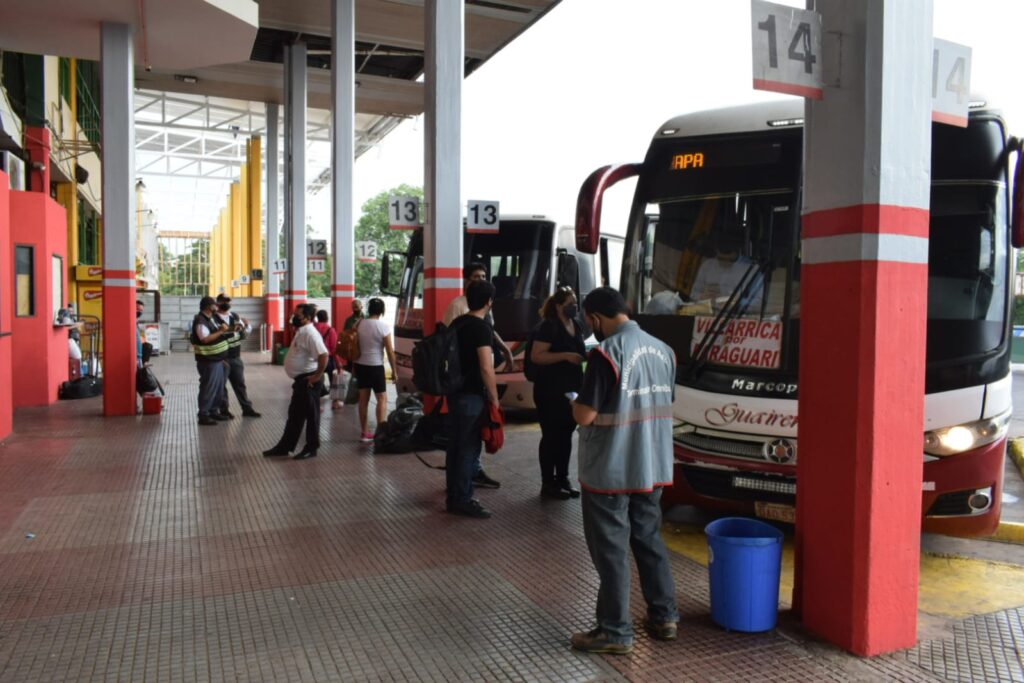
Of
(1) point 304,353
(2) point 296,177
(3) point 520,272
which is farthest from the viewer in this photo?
(2) point 296,177

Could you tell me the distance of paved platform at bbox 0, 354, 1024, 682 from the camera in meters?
3.81

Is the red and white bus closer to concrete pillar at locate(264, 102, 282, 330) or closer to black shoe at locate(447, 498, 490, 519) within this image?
black shoe at locate(447, 498, 490, 519)

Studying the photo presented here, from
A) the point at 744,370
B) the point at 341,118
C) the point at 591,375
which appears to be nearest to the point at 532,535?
the point at 744,370

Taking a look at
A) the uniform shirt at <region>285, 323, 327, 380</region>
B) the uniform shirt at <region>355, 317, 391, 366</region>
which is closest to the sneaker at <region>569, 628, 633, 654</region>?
the uniform shirt at <region>285, 323, 327, 380</region>

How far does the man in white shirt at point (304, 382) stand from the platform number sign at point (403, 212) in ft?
8.48

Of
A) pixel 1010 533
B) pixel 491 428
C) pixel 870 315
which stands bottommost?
pixel 1010 533

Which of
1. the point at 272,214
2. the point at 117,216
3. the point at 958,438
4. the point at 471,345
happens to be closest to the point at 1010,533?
the point at 958,438

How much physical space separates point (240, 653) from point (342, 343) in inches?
274

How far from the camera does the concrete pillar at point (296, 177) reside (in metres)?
20.8

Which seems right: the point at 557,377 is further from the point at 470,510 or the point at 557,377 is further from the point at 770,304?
the point at 770,304

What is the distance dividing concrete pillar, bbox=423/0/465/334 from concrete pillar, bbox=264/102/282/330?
18060mm

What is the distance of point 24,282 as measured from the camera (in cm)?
1278

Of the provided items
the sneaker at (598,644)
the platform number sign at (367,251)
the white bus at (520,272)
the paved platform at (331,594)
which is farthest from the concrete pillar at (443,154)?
the platform number sign at (367,251)

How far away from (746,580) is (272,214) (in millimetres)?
27452
